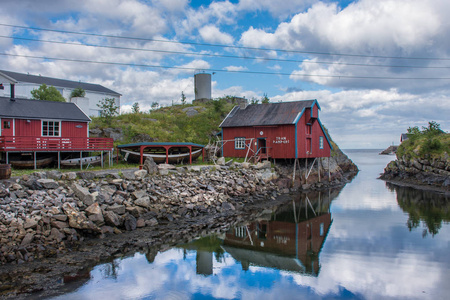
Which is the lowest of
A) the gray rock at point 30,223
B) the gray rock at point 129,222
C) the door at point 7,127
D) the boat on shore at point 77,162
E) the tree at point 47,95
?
the gray rock at point 129,222

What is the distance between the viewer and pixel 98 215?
13742 mm

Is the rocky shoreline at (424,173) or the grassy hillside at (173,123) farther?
the grassy hillside at (173,123)

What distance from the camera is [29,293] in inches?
351

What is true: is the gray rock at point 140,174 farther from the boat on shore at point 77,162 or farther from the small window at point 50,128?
the small window at point 50,128

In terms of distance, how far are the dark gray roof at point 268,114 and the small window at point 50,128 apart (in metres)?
14.5

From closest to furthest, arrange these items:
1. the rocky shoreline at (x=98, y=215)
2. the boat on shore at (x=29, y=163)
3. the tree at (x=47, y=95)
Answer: the rocky shoreline at (x=98, y=215) < the boat on shore at (x=29, y=163) < the tree at (x=47, y=95)

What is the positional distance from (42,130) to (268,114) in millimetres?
18473

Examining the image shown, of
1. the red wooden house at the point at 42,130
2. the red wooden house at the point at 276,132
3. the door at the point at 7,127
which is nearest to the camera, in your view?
the red wooden house at the point at 42,130

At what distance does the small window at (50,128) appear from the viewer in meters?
22.3

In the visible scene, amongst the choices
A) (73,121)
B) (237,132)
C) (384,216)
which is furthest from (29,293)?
(237,132)

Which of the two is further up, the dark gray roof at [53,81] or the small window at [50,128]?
the dark gray roof at [53,81]

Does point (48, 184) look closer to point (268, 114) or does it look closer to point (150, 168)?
point (150, 168)

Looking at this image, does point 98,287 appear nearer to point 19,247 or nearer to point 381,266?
point 19,247

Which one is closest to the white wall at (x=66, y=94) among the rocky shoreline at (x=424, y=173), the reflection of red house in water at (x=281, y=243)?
the reflection of red house in water at (x=281, y=243)
